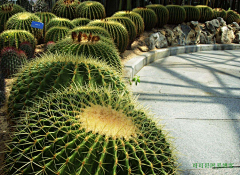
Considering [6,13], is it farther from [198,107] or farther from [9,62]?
[198,107]

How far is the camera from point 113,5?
898 cm

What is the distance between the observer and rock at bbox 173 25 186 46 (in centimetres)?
876

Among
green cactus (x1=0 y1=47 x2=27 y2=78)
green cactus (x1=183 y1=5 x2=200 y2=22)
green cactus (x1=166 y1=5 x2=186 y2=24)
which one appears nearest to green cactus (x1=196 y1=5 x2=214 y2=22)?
green cactus (x1=183 y1=5 x2=200 y2=22)

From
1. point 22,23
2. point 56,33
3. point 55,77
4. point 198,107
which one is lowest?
point 198,107

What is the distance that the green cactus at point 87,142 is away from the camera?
1224 millimetres

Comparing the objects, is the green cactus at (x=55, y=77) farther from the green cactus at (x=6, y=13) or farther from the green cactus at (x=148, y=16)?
the green cactus at (x=148, y=16)

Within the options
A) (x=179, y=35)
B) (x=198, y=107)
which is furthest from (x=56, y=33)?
(x=179, y=35)

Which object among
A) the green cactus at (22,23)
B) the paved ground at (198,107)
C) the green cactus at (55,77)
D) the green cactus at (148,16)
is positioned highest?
the green cactus at (148,16)

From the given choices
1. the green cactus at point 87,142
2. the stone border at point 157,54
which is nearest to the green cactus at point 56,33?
the stone border at point 157,54

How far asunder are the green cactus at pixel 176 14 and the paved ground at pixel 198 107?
8.85 ft

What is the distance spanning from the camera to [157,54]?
734 centimetres

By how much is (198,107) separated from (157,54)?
3.62 meters

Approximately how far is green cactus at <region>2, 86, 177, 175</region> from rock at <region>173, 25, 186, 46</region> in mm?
7648

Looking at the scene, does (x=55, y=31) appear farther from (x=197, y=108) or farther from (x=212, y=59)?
(x=212, y=59)
